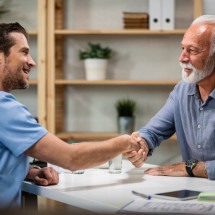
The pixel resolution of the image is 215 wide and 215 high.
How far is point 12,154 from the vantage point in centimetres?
122

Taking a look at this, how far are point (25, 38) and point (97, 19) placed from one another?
216 cm

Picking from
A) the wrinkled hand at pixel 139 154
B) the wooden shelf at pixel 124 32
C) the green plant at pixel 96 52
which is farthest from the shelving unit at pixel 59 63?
the wrinkled hand at pixel 139 154

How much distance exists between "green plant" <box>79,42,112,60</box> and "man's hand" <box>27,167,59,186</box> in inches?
77.1

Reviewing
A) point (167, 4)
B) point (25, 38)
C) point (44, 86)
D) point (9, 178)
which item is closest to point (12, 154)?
point (9, 178)

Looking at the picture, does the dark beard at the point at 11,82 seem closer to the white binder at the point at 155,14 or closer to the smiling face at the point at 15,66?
the smiling face at the point at 15,66

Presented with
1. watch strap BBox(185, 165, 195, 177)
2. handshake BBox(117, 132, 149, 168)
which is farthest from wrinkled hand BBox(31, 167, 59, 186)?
watch strap BBox(185, 165, 195, 177)

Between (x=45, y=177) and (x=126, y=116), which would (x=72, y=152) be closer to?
(x=45, y=177)

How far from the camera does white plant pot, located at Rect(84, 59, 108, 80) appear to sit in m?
3.31

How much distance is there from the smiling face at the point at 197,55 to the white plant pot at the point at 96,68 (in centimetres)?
139

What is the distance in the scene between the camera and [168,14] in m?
A: 3.19

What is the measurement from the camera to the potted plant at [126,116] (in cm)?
334

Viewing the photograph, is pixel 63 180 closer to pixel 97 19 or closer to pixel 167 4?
pixel 167 4

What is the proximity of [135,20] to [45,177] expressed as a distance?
2144 millimetres

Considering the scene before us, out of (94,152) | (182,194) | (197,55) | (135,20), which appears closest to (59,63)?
(135,20)
